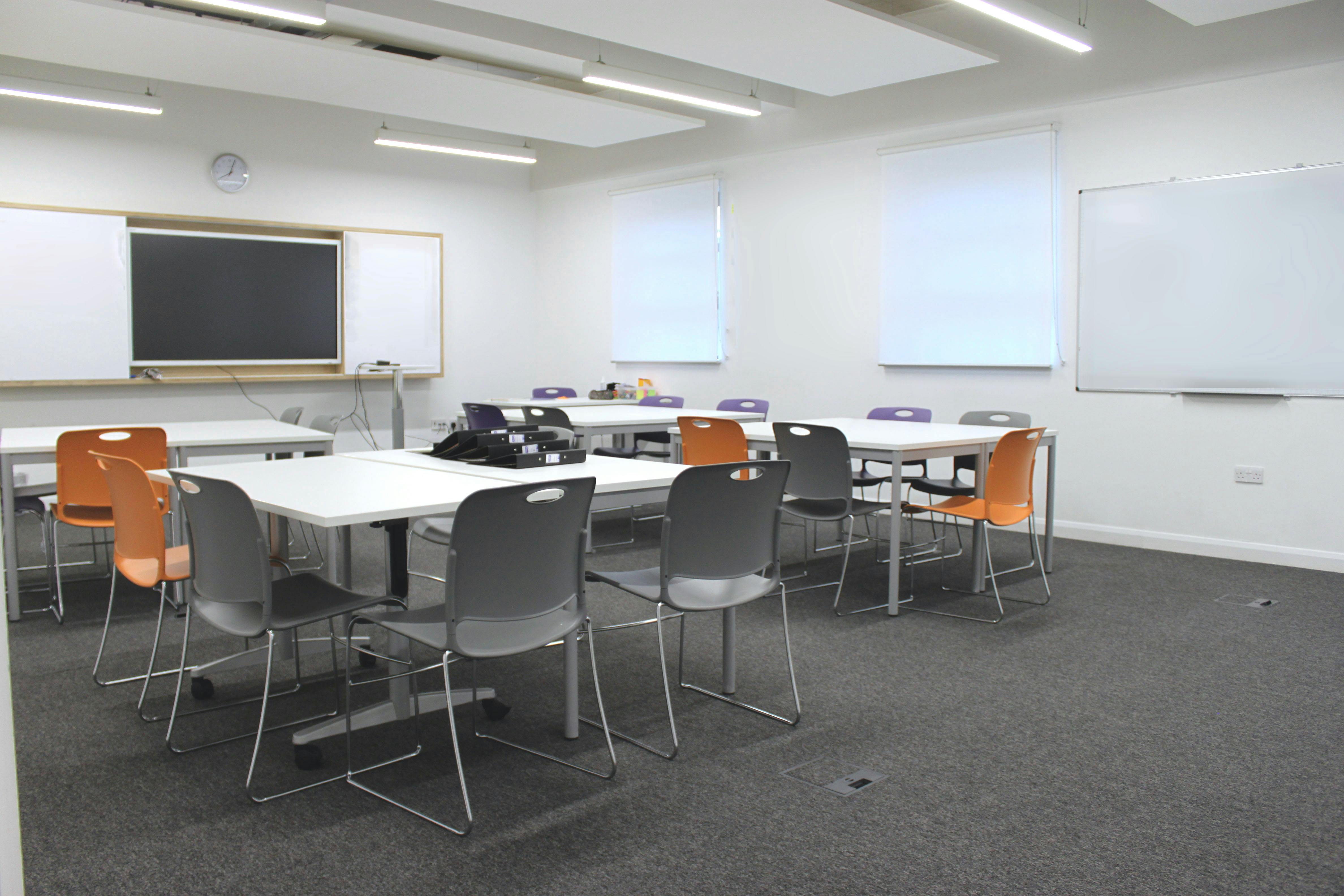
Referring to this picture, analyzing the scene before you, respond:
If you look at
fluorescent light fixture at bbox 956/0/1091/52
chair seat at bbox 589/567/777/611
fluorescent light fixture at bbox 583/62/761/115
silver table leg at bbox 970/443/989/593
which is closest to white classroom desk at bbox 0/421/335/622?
chair seat at bbox 589/567/777/611

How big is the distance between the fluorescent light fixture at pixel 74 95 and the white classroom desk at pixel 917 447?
4729mm

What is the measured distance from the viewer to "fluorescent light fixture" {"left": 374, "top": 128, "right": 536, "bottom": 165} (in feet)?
25.4

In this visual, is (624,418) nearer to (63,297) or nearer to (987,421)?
(987,421)

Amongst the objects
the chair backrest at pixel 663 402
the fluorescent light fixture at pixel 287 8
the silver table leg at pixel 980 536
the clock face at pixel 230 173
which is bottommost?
the silver table leg at pixel 980 536

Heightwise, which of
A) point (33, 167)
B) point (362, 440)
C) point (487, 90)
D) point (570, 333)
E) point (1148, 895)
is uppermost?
point (487, 90)

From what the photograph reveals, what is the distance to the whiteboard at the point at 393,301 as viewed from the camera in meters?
8.63

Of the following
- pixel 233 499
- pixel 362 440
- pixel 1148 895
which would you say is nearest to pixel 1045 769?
pixel 1148 895

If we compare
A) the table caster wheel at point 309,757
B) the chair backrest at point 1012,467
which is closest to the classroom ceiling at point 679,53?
the chair backrest at point 1012,467

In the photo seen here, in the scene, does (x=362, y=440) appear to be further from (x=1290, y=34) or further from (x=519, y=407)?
(x=1290, y=34)

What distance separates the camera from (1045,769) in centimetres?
266

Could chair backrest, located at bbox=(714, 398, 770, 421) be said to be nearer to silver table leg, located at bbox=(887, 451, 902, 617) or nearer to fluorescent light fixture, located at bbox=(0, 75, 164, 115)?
silver table leg, located at bbox=(887, 451, 902, 617)

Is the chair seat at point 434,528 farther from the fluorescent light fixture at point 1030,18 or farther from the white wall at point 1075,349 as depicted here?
the white wall at point 1075,349

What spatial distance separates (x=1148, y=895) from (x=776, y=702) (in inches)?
52.6

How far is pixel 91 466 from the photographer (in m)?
4.15
